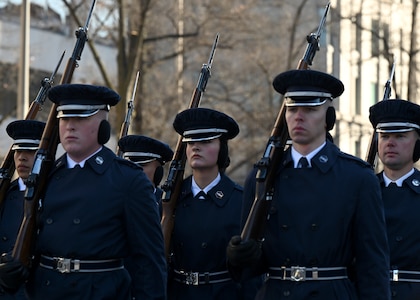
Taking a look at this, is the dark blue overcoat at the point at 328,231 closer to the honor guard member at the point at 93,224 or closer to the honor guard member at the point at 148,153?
the honor guard member at the point at 93,224

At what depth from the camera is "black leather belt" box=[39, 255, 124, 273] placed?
7906mm

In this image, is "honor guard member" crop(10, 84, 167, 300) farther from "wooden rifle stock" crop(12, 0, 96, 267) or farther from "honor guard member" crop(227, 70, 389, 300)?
"honor guard member" crop(227, 70, 389, 300)

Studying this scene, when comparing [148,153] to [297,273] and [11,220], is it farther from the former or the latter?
[297,273]

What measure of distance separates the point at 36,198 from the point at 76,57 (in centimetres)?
121

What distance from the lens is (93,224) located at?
311 inches

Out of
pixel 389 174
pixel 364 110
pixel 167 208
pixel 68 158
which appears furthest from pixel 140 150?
pixel 364 110

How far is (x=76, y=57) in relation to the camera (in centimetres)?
895

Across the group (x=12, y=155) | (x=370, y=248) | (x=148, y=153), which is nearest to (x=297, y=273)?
(x=370, y=248)

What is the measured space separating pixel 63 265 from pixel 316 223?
1.54 m

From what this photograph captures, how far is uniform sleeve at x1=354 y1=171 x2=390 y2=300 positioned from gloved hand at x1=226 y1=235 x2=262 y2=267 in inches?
23.5

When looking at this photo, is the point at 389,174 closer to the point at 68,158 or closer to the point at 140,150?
the point at 140,150

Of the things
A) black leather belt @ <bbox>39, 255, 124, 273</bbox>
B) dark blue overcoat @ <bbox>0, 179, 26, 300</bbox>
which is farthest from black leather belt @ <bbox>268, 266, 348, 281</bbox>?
dark blue overcoat @ <bbox>0, 179, 26, 300</bbox>

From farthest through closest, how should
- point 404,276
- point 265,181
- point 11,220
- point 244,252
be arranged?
point 11,220 → point 404,276 → point 265,181 → point 244,252

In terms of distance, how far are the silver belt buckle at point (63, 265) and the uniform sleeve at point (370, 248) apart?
172 centimetres
